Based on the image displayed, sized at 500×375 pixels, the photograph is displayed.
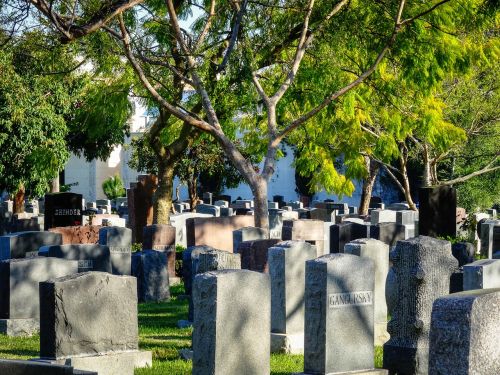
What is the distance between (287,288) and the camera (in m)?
13.1

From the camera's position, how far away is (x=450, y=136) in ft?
78.4

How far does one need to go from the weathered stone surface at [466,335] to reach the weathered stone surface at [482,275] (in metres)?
5.13

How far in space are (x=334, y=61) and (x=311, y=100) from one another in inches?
34.1

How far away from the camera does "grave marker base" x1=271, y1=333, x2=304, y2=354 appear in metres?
12.8

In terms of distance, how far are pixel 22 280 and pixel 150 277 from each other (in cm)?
435

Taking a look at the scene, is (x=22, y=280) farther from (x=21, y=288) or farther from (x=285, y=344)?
(x=285, y=344)

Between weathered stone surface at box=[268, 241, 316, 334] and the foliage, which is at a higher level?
the foliage

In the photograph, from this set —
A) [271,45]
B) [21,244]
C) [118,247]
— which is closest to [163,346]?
[118,247]

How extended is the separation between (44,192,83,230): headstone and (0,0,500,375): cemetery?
0.17ft

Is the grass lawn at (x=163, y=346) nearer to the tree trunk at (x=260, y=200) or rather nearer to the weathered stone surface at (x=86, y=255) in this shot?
the weathered stone surface at (x=86, y=255)

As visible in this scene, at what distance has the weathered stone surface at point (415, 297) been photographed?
1143 centimetres

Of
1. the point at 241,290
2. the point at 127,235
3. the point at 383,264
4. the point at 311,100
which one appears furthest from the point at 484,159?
the point at 241,290

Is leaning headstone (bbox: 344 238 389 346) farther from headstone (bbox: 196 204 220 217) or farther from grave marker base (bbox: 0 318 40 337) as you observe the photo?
headstone (bbox: 196 204 220 217)

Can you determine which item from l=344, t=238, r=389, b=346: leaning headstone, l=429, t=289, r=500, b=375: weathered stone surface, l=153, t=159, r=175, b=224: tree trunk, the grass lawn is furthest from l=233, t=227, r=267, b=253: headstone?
l=429, t=289, r=500, b=375: weathered stone surface
